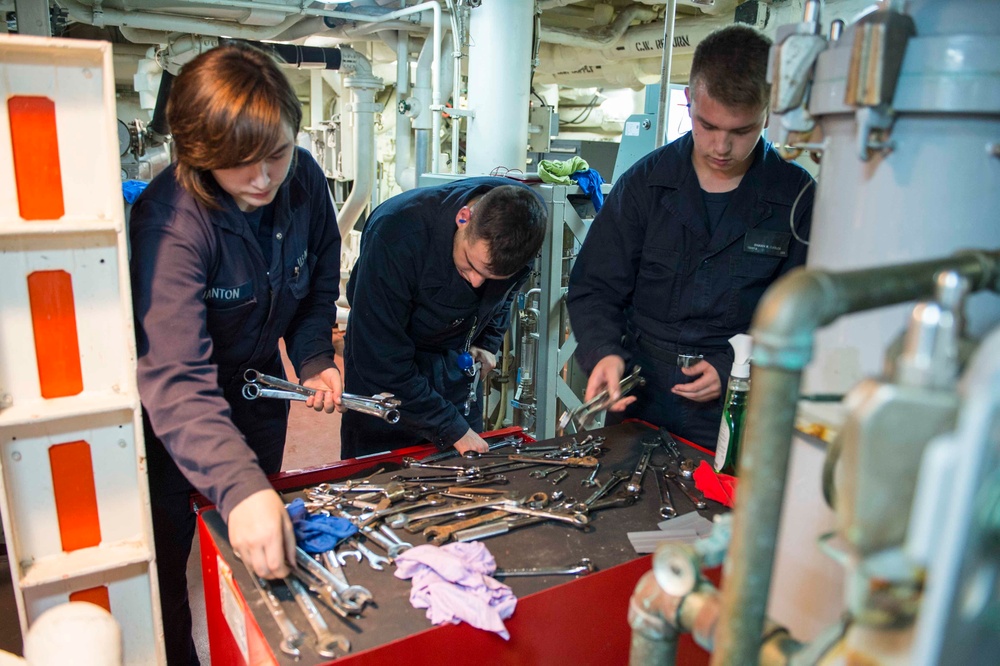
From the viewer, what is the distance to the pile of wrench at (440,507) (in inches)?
39.1

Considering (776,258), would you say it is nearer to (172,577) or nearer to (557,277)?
(557,277)

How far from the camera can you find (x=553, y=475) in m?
1.40

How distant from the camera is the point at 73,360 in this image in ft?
3.95

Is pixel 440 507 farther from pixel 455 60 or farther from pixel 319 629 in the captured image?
pixel 455 60

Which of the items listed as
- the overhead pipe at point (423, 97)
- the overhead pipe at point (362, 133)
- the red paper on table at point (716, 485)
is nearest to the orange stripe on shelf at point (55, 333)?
the red paper on table at point (716, 485)

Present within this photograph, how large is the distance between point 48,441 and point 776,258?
1440 millimetres

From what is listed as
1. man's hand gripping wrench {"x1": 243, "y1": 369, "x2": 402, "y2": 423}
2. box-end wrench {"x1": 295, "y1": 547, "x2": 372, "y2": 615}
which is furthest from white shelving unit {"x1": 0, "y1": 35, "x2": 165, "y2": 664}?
box-end wrench {"x1": 295, "y1": 547, "x2": 372, "y2": 615}

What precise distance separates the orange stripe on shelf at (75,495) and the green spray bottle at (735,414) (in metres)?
1.11

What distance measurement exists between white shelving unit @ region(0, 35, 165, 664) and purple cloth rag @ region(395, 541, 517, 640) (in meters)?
0.54

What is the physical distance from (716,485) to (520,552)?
1.38ft

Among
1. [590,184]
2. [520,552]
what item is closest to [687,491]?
[520,552]

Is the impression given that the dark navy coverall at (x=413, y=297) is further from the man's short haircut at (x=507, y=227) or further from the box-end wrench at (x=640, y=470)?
the box-end wrench at (x=640, y=470)

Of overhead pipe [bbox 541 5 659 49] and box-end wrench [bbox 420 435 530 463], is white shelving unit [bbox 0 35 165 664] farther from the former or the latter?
overhead pipe [bbox 541 5 659 49]

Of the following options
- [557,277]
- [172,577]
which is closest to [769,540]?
[172,577]
